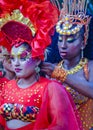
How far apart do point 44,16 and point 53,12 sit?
67 millimetres

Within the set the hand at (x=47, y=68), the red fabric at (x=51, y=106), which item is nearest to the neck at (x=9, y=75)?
the hand at (x=47, y=68)

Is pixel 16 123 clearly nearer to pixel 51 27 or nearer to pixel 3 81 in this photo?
pixel 3 81

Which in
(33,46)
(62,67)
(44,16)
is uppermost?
(44,16)

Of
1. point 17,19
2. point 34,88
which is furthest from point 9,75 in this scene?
point 17,19

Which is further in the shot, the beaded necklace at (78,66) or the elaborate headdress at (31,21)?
the beaded necklace at (78,66)

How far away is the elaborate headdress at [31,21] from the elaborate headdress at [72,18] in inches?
9.7

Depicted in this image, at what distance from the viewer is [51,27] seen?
96.7 inches

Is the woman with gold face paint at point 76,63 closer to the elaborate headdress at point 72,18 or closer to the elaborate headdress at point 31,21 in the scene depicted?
the elaborate headdress at point 72,18

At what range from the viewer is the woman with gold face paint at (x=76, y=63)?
2.70 m

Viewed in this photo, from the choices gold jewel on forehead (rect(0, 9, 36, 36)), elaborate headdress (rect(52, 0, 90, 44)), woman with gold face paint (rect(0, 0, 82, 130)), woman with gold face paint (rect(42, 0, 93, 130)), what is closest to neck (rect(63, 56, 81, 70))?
woman with gold face paint (rect(42, 0, 93, 130))

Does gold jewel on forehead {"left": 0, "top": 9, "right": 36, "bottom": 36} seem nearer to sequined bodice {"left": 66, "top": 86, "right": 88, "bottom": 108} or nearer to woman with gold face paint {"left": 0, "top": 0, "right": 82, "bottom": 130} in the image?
woman with gold face paint {"left": 0, "top": 0, "right": 82, "bottom": 130}

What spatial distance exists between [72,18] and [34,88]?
1.79 feet

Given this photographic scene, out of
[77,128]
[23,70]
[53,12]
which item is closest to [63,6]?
[53,12]

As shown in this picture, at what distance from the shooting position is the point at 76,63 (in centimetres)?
282
